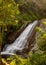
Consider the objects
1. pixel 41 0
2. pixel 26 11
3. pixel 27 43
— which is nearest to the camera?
pixel 27 43

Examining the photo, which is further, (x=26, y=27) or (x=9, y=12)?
(x=26, y=27)

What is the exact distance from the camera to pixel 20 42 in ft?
62.6

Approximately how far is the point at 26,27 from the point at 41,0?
992cm

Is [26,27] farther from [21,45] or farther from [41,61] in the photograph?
[41,61]

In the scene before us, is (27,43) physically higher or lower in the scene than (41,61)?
lower

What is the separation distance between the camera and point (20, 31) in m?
21.0

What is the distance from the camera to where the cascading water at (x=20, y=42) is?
17.7 metres

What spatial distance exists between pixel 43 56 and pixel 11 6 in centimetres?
331

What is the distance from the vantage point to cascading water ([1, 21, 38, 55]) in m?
17.7

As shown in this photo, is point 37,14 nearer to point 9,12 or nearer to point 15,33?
point 15,33

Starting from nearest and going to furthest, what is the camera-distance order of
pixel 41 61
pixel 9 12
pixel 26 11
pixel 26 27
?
pixel 41 61
pixel 9 12
pixel 26 27
pixel 26 11

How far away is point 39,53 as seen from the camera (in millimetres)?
7352

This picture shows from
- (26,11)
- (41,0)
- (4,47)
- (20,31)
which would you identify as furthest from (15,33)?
(41,0)

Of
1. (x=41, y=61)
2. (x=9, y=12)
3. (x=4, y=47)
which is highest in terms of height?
(x=9, y=12)
